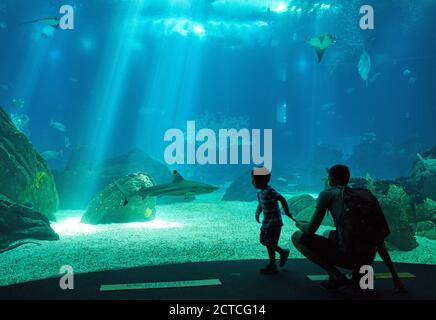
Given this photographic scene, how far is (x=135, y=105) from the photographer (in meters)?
40.2

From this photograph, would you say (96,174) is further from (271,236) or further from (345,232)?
(345,232)

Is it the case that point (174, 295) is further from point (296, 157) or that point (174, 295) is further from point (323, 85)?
point (323, 85)

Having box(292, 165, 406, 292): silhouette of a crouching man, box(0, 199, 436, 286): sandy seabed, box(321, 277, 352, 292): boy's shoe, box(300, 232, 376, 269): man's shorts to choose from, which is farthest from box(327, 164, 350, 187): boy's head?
box(0, 199, 436, 286): sandy seabed

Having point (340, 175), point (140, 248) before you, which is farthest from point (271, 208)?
point (140, 248)

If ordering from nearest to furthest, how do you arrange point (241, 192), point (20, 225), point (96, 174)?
point (20, 225), point (96, 174), point (241, 192)

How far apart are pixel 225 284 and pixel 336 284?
3.85 feet

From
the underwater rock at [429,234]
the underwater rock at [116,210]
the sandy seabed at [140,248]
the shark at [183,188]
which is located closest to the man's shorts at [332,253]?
the shark at [183,188]

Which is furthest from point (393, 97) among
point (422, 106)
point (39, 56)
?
point (39, 56)

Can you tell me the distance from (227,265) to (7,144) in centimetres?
746

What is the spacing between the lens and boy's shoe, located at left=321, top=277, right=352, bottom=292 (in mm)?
3361

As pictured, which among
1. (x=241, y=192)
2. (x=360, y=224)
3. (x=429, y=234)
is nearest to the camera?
(x=360, y=224)

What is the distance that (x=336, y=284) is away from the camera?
3.41 meters

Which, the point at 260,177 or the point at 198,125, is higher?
the point at 198,125

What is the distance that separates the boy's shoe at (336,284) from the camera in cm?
336
